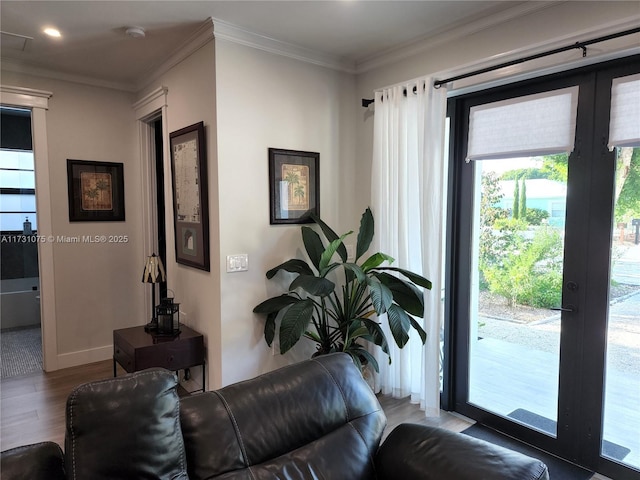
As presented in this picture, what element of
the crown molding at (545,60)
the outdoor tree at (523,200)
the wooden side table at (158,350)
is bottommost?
the wooden side table at (158,350)

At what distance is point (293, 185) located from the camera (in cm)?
312

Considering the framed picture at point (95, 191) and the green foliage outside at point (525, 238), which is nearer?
the green foliage outside at point (525, 238)

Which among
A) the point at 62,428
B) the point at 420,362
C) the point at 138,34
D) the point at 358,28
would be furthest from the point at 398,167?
the point at 62,428

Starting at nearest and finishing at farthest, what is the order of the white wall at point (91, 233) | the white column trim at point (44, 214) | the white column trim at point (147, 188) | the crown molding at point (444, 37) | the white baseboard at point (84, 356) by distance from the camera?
1. the crown molding at point (444, 37)
2. the white column trim at point (44, 214)
3. the white wall at point (91, 233)
4. the white baseboard at point (84, 356)
5. the white column trim at point (147, 188)

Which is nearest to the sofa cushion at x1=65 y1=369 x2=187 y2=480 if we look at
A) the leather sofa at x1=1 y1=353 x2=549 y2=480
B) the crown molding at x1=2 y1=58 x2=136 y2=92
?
the leather sofa at x1=1 y1=353 x2=549 y2=480

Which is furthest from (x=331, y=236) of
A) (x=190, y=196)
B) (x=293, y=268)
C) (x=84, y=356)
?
(x=84, y=356)

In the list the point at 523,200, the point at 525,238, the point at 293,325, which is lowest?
the point at 293,325

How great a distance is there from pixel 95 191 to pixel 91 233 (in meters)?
0.40

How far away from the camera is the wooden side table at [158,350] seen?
109 inches

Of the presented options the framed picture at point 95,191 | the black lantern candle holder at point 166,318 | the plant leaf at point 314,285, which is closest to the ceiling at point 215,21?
the framed picture at point 95,191

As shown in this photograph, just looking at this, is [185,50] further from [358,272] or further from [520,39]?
[520,39]

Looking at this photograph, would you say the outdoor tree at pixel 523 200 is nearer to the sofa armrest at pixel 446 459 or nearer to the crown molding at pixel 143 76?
the sofa armrest at pixel 446 459

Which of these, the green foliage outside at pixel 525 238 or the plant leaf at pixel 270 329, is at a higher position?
the green foliage outside at pixel 525 238

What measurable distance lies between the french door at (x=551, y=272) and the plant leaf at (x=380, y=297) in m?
0.73
